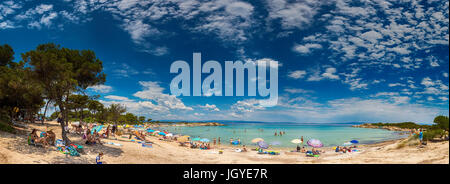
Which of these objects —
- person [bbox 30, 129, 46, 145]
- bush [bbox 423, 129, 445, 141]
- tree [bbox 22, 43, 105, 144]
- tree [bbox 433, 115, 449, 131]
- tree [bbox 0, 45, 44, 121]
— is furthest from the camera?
tree [bbox 433, 115, 449, 131]

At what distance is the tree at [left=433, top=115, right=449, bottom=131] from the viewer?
21259mm

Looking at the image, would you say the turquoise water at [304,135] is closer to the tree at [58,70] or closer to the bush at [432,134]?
the bush at [432,134]

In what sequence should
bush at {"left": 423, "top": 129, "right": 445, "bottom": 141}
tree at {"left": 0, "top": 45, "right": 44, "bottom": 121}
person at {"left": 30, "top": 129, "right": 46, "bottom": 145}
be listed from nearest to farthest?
1. person at {"left": 30, "top": 129, "right": 46, "bottom": 145}
2. tree at {"left": 0, "top": 45, "right": 44, "bottom": 121}
3. bush at {"left": 423, "top": 129, "right": 445, "bottom": 141}

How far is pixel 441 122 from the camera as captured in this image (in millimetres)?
22125

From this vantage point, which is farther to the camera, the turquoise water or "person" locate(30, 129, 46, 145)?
the turquoise water

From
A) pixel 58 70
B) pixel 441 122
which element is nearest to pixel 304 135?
pixel 441 122

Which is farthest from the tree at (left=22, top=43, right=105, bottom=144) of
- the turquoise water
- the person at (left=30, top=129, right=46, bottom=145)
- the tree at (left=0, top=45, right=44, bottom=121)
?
the turquoise water

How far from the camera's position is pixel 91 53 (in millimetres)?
19375

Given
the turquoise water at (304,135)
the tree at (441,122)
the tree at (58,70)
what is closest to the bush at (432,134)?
the tree at (441,122)

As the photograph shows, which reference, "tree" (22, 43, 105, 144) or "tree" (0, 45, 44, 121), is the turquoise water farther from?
"tree" (0, 45, 44, 121)

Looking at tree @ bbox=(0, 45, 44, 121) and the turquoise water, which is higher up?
tree @ bbox=(0, 45, 44, 121)
